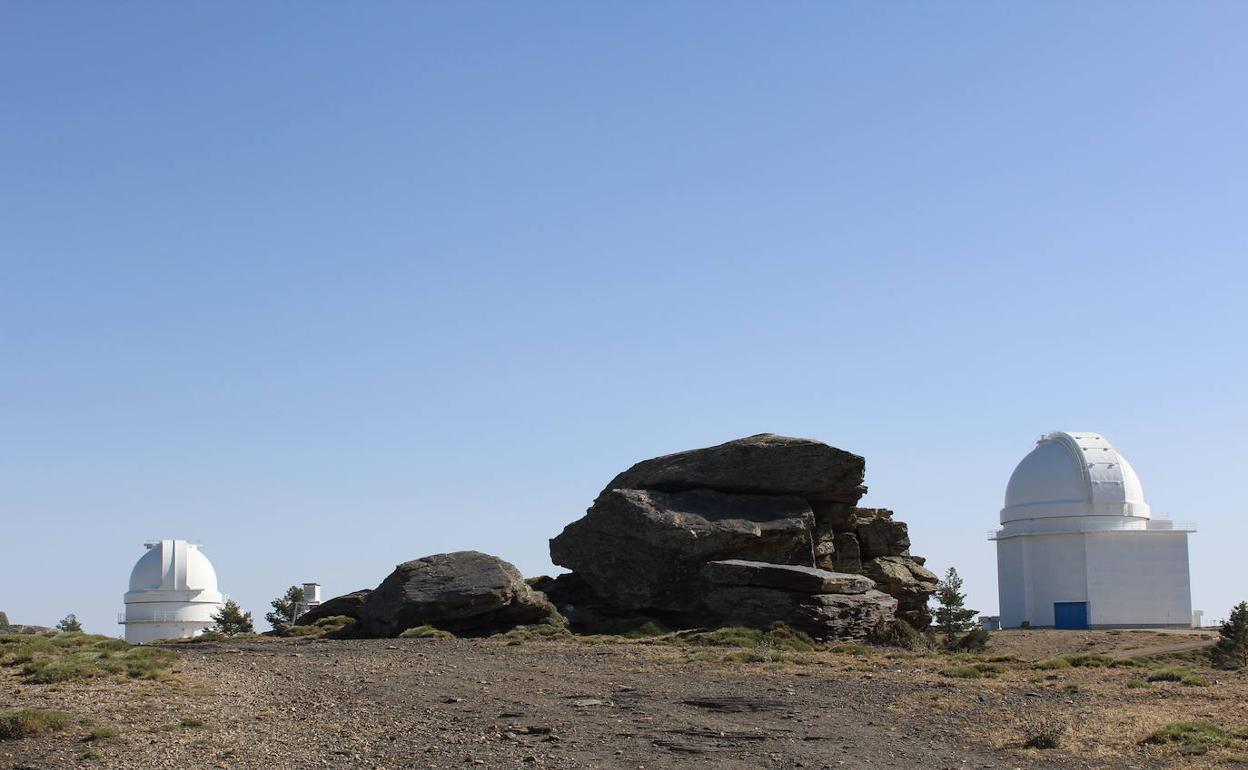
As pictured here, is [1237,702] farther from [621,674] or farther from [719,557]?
[719,557]

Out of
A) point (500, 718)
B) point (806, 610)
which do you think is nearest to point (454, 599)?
point (806, 610)

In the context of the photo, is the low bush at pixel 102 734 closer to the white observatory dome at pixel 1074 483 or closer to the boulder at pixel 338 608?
the boulder at pixel 338 608

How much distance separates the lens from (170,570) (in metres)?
74.0

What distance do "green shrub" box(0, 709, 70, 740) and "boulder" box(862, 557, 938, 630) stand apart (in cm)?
2578

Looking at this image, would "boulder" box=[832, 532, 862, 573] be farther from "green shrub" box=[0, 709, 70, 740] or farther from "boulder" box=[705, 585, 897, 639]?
"green shrub" box=[0, 709, 70, 740]

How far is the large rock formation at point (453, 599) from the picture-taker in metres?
31.7

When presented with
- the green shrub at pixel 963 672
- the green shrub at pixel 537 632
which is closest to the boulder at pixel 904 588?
the green shrub at pixel 537 632

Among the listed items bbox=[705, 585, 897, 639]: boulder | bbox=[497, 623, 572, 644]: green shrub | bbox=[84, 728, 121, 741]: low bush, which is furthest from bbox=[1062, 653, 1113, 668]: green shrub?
bbox=[84, 728, 121, 741]: low bush

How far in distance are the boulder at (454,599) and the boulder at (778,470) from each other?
5096mm

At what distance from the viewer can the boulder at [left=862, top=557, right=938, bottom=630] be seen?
35406 mm

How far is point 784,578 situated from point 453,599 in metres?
8.78

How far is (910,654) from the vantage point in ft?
90.4

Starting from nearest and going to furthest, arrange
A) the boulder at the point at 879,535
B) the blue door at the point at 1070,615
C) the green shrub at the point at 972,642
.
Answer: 1. the green shrub at the point at 972,642
2. the boulder at the point at 879,535
3. the blue door at the point at 1070,615

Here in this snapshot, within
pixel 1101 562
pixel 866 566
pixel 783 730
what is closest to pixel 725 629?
pixel 866 566
